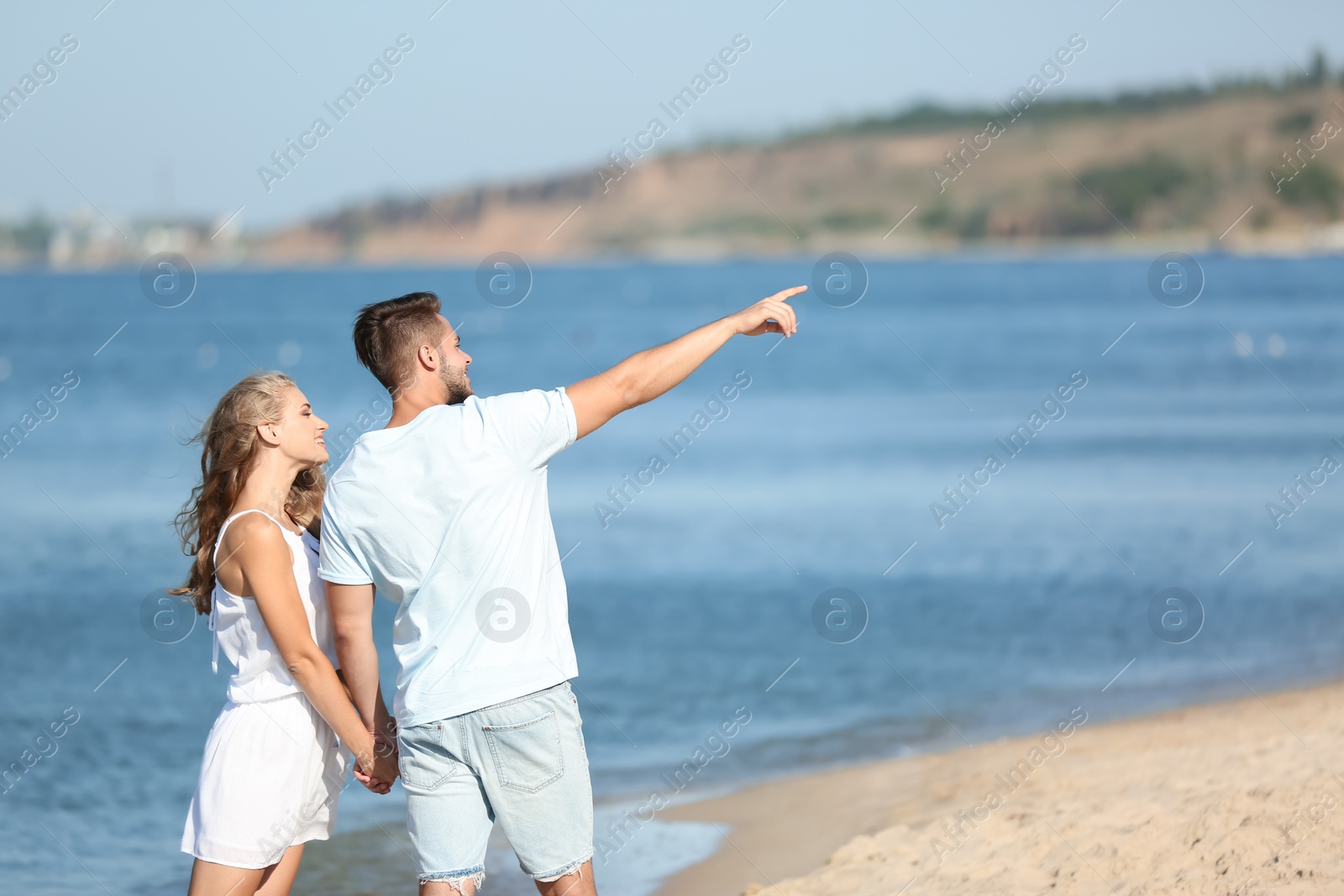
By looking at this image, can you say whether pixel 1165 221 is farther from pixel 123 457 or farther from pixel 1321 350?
pixel 123 457

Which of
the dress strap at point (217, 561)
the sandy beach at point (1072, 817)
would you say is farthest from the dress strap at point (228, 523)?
the sandy beach at point (1072, 817)

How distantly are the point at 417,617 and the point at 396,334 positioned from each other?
684mm

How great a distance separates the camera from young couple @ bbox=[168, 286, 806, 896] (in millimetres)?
2875

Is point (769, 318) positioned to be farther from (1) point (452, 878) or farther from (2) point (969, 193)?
(2) point (969, 193)

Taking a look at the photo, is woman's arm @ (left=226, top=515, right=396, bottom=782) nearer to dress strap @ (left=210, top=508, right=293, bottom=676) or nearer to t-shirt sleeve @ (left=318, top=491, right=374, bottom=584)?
dress strap @ (left=210, top=508, right=293, bottom=676)

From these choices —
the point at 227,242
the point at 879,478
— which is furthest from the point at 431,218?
the point at 879,478

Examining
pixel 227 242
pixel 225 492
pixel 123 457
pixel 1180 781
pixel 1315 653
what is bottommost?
pixel 1315 653

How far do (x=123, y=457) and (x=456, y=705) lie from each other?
21.4m

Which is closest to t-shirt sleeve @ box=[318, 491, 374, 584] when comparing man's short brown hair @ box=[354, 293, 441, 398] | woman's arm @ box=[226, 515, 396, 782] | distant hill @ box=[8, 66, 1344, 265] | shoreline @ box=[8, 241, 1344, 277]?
woman's arm @ box=[226, 515, 396, 782]

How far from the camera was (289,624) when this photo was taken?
3.01 meters

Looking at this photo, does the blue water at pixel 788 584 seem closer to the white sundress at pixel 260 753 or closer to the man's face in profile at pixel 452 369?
the white sundress at pixel 260 753

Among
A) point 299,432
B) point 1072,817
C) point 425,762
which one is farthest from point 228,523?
point 1072,817

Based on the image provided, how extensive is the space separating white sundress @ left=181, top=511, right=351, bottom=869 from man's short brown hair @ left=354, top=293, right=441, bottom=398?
0.49 metres

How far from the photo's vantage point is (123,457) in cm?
2214
